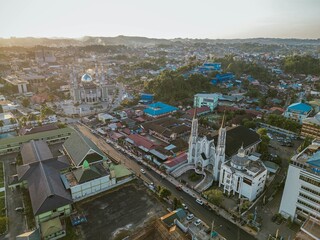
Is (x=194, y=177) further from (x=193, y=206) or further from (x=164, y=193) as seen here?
(x=164, y=193)

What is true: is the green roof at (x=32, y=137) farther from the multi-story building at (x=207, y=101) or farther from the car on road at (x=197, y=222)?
the multi-story building at (x=207, y=101)

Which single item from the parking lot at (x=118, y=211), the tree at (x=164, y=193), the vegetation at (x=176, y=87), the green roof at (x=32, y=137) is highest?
the vegetation at (x=176, y=87)

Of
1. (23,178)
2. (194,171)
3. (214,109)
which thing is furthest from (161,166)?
(214,109)

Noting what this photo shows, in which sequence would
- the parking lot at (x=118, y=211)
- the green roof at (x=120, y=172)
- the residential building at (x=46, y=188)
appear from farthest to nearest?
the green roof at (x=120, y=172)
the residential building at (x=46, y=188)
the parking lot at (x=118, y=211)

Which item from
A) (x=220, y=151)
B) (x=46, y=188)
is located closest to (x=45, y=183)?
(x=46, y=188)

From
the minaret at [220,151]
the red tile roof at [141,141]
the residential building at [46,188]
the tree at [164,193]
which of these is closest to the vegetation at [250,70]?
the red tile roof at [141,141]

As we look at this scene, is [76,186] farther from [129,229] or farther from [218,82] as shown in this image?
[218,82]
